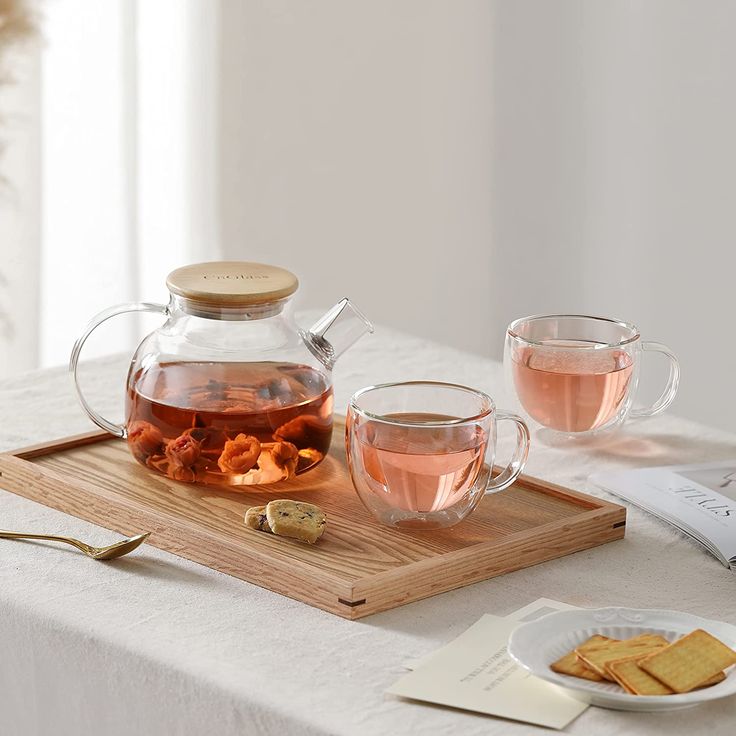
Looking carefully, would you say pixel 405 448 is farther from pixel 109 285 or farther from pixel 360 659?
pixel 109 285

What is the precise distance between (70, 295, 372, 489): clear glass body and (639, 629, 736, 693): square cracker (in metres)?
0.38

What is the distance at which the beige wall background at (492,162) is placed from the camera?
263 centimetres

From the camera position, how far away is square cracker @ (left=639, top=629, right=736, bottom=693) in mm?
702

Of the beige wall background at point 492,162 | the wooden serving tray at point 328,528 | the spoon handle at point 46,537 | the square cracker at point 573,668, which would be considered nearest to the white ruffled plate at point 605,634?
the square cracker at point 573,668

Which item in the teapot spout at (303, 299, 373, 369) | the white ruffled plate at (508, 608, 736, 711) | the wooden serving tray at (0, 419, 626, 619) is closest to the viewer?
the white ruffled plate at (508, 608, 736, 711)

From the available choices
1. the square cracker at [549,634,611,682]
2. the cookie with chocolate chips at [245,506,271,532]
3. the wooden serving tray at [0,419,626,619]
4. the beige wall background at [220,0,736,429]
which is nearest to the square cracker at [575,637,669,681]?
the square cracker at [549,634,611,682]

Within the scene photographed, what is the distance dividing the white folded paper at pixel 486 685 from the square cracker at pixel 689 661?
0.05 metres

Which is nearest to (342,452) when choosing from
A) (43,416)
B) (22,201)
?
(43,416)

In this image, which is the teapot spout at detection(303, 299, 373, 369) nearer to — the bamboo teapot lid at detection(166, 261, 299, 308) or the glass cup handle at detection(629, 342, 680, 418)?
the bamboo teapot lid at detection(166, 261, 299, 308)

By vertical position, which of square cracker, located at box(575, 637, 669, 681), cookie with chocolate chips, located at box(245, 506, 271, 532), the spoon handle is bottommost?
square cracker, located at box(575, 637, 669, 681)

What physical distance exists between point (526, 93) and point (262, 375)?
211 centimetres

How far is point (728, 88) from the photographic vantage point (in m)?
2.50

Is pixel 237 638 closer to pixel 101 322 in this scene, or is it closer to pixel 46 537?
pixel 46 537

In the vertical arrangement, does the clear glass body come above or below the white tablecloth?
above
